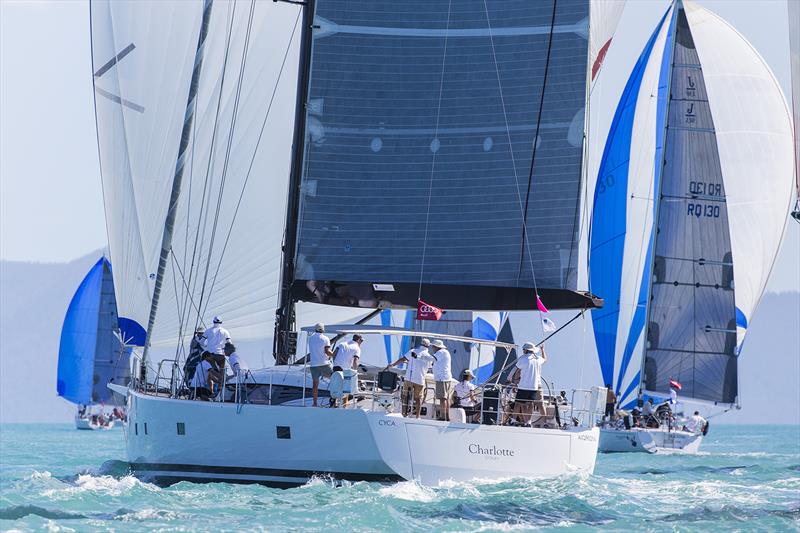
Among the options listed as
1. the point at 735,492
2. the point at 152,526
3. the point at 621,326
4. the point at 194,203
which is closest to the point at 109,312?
the point at 621,326

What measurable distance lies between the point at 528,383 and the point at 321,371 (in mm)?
2852

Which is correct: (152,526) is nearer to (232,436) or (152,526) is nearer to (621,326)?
(232,436)

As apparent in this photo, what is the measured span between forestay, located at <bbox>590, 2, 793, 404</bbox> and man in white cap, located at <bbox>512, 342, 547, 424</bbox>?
23.4 m

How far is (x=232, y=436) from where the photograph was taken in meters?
17.9

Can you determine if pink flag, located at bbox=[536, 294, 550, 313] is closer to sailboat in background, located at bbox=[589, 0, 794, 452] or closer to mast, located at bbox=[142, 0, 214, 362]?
mast, located at bbox=[142, 0, 214, 362]

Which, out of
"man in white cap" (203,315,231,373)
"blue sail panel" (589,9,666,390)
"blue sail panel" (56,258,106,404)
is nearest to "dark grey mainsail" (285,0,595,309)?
"man in white cap" (203,315,231,373)

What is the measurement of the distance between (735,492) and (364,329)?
6.76 metres

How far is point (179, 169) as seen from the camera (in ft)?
75.4

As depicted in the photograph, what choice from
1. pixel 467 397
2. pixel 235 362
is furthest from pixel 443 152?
pixel 235 362

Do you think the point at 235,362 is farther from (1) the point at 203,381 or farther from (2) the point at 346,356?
(2) the point at 346,356

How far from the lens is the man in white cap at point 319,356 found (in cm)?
1831

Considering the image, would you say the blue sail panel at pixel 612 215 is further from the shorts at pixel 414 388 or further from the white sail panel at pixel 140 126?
the shorts at pixel 414 388

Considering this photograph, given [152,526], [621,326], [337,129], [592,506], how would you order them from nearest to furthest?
[152,526]
[592,506]
[337,129]
[621,326]

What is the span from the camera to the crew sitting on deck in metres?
18.5
